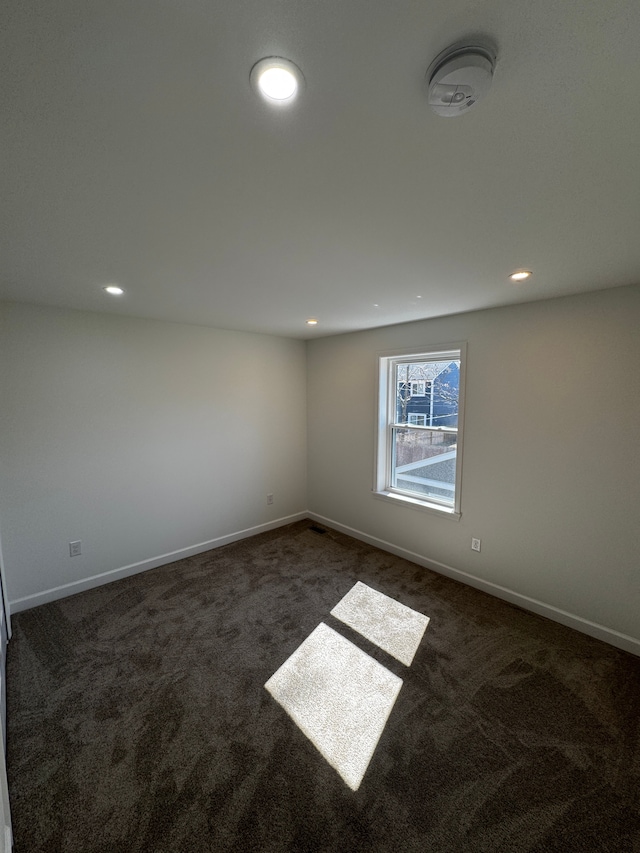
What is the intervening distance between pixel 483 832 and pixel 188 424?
339 cm

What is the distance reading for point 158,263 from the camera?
185cm

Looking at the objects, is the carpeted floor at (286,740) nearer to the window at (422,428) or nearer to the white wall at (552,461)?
the white wall at (552,461)

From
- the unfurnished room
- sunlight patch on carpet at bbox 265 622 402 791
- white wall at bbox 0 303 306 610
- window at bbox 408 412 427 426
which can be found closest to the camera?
the unfurnished room

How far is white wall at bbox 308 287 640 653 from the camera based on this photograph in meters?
2.27

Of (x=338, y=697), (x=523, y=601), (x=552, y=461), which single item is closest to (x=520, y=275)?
(x=552, y=461)

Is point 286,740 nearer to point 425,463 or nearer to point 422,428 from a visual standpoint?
point 425,463

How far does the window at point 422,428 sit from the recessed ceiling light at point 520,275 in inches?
38.0

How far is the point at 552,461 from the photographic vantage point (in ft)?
8.39

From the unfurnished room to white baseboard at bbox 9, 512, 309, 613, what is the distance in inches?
1.1

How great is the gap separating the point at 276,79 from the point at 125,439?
10.0ft

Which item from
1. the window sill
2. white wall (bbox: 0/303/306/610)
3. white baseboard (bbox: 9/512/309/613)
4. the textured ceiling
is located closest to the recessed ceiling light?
the textured ceiling

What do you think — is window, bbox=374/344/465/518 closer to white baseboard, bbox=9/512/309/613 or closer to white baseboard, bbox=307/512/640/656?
white baseboard, bbox=307/512/640/656

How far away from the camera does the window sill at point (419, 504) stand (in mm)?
3172

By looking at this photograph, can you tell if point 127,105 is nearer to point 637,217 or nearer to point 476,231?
point 476,231
